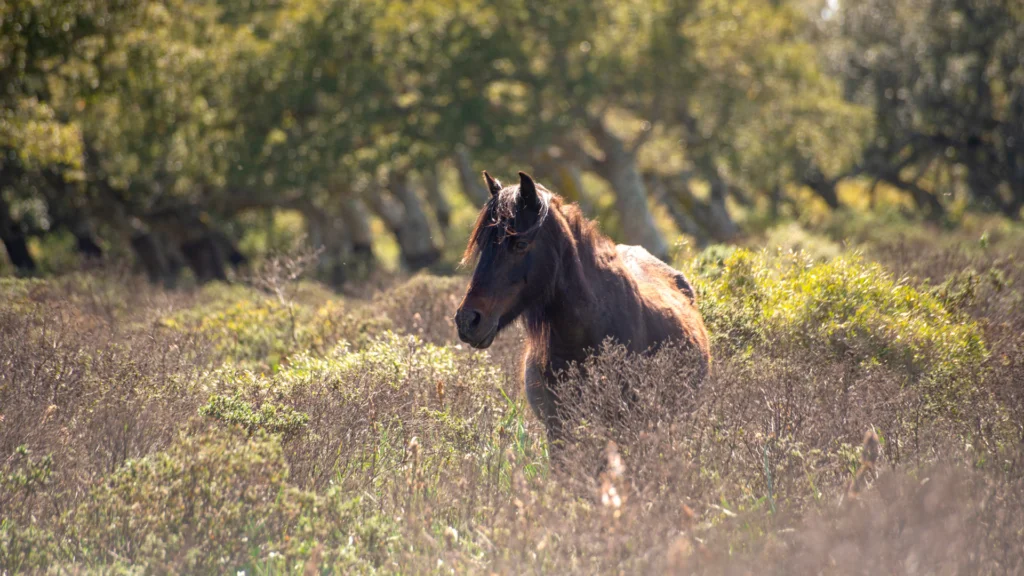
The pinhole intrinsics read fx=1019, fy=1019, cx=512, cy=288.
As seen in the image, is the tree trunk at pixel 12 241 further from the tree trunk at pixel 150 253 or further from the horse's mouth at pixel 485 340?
the horse's mouth at pixel 485 340

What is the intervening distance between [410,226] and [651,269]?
20.3 meters

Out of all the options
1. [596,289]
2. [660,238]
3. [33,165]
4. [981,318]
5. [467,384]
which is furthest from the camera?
[660,238]

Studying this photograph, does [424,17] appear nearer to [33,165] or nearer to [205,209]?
[205,209]

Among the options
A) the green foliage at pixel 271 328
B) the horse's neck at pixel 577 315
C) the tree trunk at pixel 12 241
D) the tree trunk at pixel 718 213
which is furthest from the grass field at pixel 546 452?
the tree trunk at pixel 718 213

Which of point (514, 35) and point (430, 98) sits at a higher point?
point (514, 35)

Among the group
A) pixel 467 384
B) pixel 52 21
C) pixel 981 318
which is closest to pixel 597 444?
pixel 467 384

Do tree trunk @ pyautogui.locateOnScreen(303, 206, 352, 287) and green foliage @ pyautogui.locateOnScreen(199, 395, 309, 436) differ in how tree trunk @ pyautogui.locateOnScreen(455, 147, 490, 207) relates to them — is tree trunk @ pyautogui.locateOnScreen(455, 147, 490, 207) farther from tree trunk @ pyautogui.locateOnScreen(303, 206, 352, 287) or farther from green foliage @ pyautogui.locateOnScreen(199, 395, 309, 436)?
green foliage @ pyautogui.locateOnScreen(199, 395, 309, 436)

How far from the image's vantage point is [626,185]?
25203 millimetres

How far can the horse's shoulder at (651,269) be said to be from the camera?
300 inches

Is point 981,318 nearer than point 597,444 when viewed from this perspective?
No

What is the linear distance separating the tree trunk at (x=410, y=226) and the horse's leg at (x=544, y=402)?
1935cm

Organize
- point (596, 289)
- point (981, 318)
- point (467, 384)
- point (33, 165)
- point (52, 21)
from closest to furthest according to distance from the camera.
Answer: point (596, 289) → point (467, 384) → point (981, 318) → point (52, 21) → point (33, 165)

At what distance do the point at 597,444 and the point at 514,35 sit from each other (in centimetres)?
1836

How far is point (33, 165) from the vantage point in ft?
62.8
